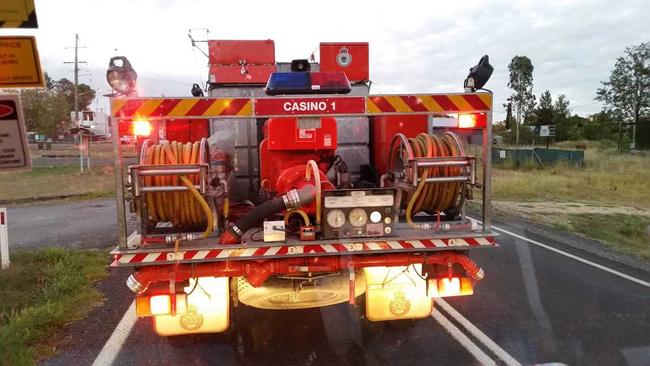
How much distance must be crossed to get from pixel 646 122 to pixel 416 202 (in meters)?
56.5

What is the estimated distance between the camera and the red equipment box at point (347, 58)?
24.8 feet

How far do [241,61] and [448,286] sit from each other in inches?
182

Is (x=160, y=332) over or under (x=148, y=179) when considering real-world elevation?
under

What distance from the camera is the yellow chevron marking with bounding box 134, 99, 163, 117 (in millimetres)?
4086

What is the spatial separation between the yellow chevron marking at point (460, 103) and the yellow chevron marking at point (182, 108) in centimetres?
197

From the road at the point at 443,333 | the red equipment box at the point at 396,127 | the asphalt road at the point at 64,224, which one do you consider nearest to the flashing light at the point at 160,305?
the road at the point at 443,333

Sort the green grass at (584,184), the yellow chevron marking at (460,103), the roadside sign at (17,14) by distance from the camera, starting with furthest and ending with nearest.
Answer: the green grass at (584,184) < the yellow chevron marking at (460,103) < the roadside sign at (17,14)

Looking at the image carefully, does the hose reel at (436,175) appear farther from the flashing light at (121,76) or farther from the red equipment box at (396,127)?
the flashing light at (121,76)

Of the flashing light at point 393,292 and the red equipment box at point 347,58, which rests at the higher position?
the red equipment box at point 347,58

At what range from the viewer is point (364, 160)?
21.6 ft

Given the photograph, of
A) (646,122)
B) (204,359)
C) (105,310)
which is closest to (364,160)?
(204,359)

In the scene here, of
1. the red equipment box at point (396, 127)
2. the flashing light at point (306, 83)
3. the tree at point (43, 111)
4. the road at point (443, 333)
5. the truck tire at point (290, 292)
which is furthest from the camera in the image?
the tree at point (43, 111)

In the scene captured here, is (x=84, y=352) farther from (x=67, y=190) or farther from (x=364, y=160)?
(x=67, y=190)

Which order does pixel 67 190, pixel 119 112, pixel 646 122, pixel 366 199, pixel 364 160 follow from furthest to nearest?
pixel 646 122 → pixel 67 190 → pixel 364 160 → pixel 366 199 → pixel 119 112
